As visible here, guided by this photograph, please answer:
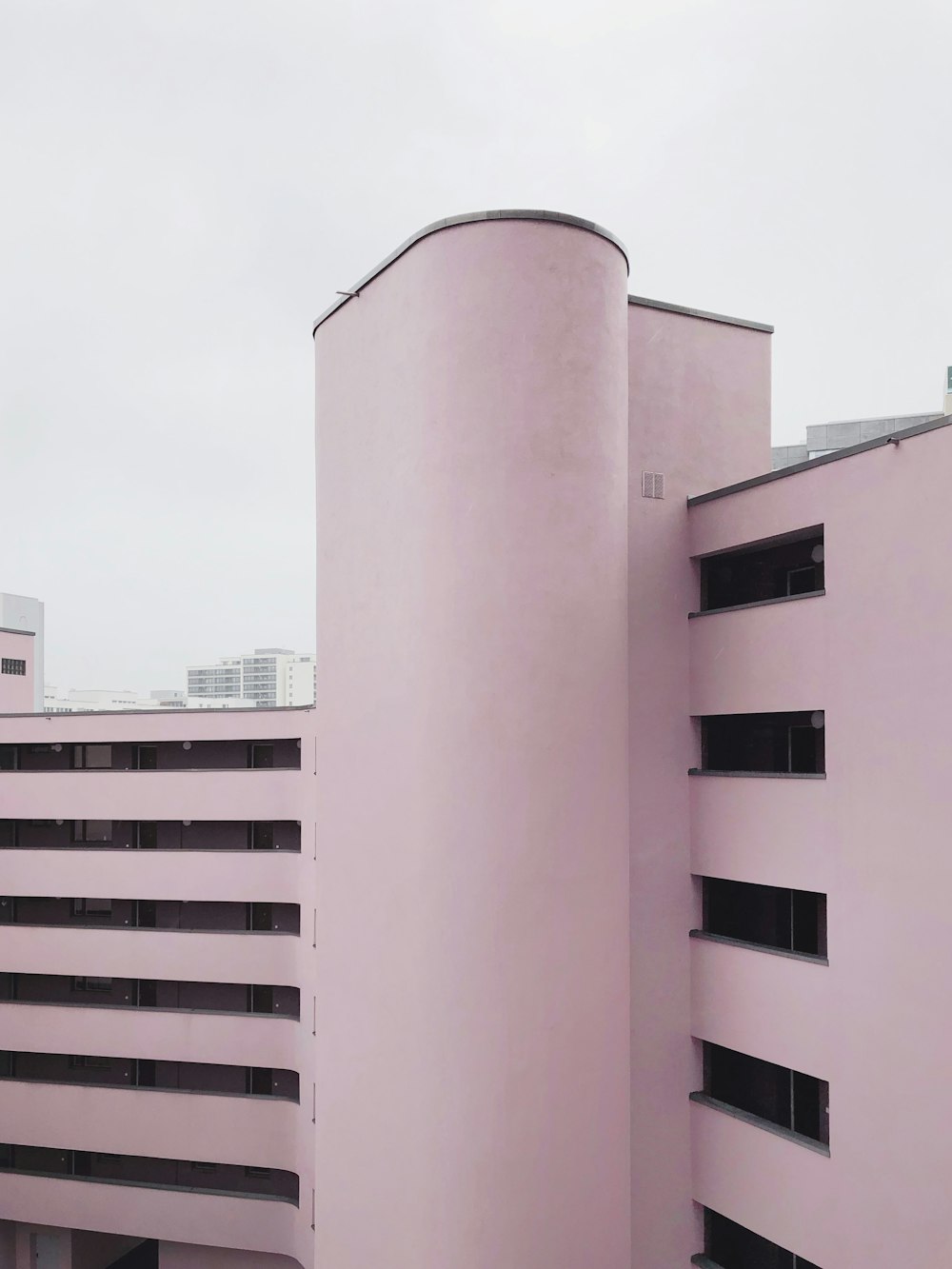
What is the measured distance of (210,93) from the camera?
55.8 feet

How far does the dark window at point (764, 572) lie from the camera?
37.0ft

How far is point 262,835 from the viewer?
18.2 metres

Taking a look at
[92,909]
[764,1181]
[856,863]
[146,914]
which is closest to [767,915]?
[856,863]

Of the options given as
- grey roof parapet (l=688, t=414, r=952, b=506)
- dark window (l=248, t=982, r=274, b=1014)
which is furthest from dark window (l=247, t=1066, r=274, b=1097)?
grey roof parapet (l=688, t=414, r=952, b=506)

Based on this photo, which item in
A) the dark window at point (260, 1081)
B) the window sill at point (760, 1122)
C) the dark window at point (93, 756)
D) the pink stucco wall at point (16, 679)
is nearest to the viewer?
the window sill at point (760, 1122)

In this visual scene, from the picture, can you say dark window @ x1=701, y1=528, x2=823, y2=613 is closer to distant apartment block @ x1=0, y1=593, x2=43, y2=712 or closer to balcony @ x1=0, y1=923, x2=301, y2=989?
balcony @ x1=0, y1=923, x2=301, y2=989

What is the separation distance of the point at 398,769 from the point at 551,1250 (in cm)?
584

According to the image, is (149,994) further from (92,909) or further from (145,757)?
(145,757)

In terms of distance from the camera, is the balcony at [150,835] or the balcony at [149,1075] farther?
the balcony at [150,835]

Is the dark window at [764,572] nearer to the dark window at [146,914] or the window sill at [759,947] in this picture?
the window sill at [759,947]

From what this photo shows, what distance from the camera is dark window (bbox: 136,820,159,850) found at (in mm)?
18953

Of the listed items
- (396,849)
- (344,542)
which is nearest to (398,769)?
(396,849)

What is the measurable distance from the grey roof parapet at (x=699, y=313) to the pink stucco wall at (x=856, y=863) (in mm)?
2954

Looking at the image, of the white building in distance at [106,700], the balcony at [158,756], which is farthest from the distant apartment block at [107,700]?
the balcony at [158,756]
